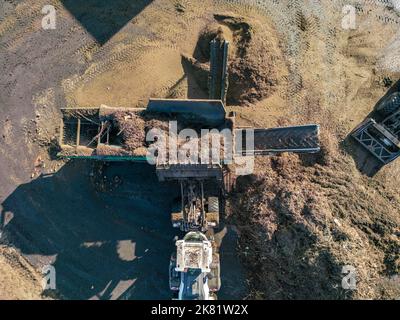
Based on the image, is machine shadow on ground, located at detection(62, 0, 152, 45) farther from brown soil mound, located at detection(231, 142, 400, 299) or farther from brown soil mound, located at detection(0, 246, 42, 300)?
brown soil mound, located at detection(0, 246, 42, 300)

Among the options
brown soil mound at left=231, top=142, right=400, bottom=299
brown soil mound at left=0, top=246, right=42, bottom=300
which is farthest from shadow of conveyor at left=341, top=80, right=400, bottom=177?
brown soil mound at left=0, top=246, right=42, bottom=300

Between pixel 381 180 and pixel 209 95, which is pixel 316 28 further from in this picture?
pixel 381 180

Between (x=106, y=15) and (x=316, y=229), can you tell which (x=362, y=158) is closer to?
(x=316, y=229)

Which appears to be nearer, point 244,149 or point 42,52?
point 244,149

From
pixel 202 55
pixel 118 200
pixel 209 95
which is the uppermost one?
pixel 202 55

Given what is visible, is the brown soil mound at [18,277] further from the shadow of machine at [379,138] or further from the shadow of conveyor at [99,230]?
the shadow of machine at [379,138]

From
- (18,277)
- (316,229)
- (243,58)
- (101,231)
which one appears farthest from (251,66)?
(18,277)

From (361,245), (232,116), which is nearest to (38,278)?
(232,116)
